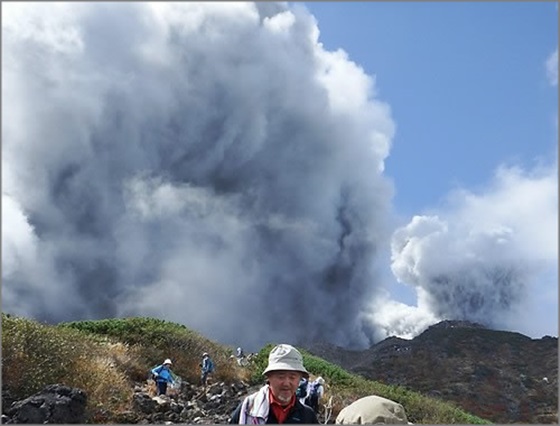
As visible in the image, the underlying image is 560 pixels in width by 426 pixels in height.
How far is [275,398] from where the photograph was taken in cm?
459

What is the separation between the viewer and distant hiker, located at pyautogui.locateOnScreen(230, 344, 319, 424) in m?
4.55

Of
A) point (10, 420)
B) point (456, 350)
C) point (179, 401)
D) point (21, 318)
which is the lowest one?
point (10, 420)

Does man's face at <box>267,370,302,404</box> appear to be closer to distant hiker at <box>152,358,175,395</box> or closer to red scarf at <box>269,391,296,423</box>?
red scarf at <box>269,391,296,423</box>

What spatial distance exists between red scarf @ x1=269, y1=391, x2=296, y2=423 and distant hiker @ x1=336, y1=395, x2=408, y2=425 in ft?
1.87

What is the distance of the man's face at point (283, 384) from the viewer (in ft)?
15.0

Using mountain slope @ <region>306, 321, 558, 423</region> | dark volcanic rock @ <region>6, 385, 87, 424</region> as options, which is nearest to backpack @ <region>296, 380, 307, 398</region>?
dark volcanic rock @ <region>6, 385, 87, 424</region>

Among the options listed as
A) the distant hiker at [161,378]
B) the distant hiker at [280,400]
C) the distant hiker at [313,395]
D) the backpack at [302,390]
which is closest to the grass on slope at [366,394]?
the distant hiker at [313,395]

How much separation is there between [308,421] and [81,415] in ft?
27.2

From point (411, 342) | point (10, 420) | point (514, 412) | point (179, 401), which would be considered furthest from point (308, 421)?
point (411, 342)

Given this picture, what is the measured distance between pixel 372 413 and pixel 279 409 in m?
0.77

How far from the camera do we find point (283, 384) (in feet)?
15.1

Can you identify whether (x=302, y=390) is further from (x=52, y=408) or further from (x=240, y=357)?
(x=240, y=357)

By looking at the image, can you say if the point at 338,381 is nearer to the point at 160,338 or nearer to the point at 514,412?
the point at 160,338

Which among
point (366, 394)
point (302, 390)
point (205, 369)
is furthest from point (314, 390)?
point (366, 394)
